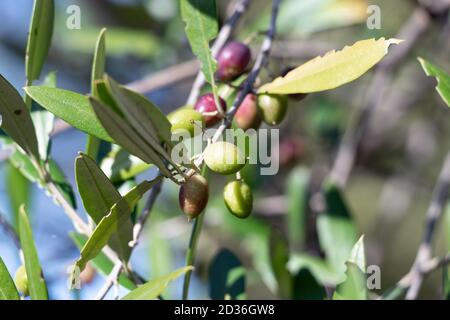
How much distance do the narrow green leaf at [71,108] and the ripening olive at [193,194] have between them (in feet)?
0.41

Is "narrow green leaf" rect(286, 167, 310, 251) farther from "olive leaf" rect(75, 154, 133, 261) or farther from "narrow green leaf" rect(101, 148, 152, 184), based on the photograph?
"olive leaf" rect(75, 154, 133, 261)

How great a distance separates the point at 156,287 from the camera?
3.28 ft

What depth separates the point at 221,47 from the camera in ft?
4.83

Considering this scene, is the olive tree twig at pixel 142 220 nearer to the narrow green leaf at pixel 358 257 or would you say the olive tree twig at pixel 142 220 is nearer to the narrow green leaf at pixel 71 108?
the narrow green leaf at pixel 71 108

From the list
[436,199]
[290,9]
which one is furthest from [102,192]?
[290,9]

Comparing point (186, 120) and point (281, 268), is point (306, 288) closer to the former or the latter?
point (281, 268)

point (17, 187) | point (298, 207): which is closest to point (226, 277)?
point (17, 187)

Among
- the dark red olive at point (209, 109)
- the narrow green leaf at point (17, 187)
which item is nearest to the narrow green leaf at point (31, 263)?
the dark red olive at point (209, 109)

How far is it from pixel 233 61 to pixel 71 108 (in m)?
0.35

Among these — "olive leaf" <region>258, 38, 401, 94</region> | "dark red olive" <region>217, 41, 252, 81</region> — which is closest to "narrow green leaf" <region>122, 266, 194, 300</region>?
"olive leaf" <region>258, 38, 401, 94</region>

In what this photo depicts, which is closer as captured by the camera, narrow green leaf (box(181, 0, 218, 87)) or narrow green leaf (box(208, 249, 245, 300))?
narrow green leaf (box(181, 0, 218, 87))

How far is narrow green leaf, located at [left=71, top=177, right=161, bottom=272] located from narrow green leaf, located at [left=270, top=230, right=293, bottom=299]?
2.14 feet

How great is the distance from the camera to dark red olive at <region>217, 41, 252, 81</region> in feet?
4.32

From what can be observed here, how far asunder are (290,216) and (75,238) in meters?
1.11
